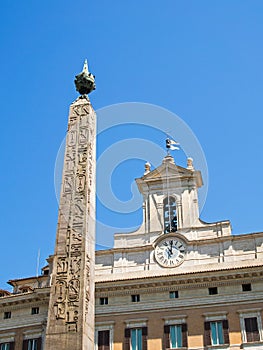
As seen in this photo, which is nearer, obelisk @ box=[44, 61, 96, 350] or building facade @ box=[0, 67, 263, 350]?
obelisk @ box=[44, 61, 96, 350]

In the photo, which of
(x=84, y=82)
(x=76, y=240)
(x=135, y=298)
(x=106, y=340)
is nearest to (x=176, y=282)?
(x=135, y=298)

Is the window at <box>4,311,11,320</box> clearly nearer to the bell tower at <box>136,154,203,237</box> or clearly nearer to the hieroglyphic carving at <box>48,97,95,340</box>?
the bell tower at <box>136,154,203,237</box>

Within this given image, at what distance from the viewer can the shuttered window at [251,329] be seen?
23266 mm

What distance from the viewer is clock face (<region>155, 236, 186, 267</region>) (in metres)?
26.4

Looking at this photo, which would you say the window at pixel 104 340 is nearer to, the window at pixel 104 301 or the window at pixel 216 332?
the window at pixel 104 301

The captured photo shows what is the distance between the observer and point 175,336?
79.7 feet

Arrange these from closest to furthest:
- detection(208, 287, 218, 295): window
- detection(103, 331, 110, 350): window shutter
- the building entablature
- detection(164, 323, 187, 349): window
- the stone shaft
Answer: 1. the stone shaft
2. detection(164, 323, 187, 349): window
3. the building entablature
4. detection(103, 331, 110, 350): window shutter
5. detection(208, 287, 218, 295): window

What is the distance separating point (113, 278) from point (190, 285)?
3.61 meters

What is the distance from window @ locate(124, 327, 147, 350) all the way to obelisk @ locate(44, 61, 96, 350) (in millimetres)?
12981

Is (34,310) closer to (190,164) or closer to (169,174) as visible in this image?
(169,174)

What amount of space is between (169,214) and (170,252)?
7.88 ft

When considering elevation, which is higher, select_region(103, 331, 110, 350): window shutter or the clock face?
the clock face

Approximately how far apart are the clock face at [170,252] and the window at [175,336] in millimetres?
2959

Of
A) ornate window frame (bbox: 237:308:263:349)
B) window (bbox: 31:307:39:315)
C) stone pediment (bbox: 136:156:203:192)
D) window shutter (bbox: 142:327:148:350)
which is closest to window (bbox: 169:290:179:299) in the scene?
window shutter (bbox: 142:327:148:350)
